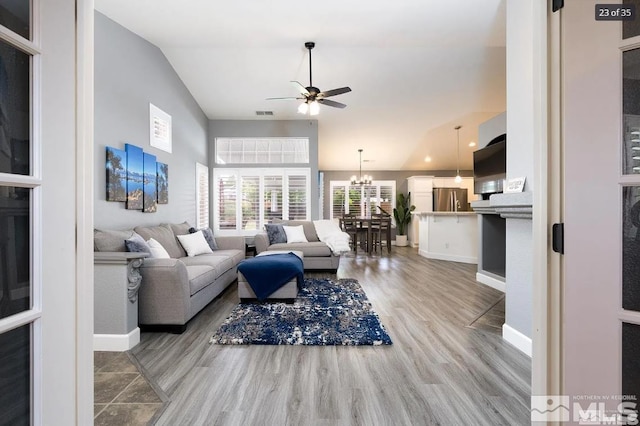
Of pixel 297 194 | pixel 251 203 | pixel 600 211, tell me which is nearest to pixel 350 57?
pixel 297 194

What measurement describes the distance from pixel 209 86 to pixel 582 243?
589 centimetres

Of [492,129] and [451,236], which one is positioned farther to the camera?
[451,236]

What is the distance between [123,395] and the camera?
1.70 meters

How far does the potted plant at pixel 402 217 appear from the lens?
28.5ft

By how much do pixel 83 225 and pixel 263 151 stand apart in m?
5.69

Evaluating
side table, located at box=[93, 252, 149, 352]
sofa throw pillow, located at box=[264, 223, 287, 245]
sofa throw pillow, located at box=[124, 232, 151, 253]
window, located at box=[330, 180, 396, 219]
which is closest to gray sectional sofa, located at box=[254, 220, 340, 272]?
sofa throw pillow, located at box=[264, 223, 287, 245]

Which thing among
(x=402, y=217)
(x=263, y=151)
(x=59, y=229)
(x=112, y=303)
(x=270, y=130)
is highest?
(x=270, y=130)

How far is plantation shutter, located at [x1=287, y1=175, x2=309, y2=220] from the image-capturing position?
20.8ft

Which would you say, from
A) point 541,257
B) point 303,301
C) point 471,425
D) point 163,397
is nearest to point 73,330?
point 163,397

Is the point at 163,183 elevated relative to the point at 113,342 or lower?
elevated

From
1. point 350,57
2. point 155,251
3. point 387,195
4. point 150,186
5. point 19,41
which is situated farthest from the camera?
point 387,195

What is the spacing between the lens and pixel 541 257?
907mm

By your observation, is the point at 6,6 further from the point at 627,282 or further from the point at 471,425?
the point at 471,425

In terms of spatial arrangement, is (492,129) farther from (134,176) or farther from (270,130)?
(134,176)
